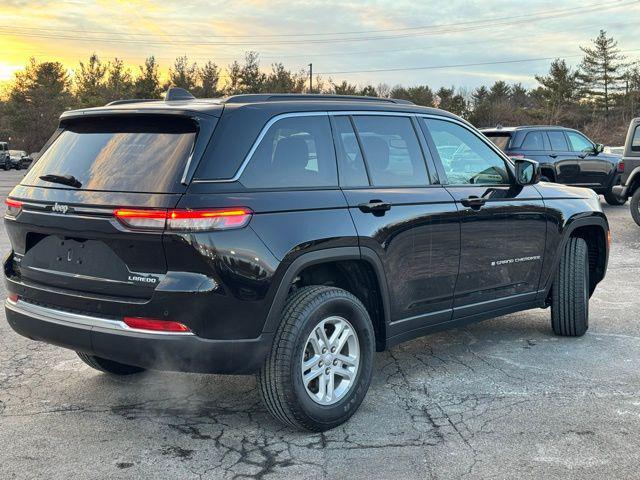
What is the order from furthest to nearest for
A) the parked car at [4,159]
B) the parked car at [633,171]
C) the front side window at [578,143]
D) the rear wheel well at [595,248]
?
the parked car at [4,159] → the front side window at [578,143] → the parked car at [633,171] → the rear wheel well at [595,248]

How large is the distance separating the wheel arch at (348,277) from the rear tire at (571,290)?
6.64 feet

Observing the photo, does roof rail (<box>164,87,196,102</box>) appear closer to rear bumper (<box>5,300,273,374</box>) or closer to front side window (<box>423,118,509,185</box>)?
rear bumper (<box>5,300,273,374</box>)

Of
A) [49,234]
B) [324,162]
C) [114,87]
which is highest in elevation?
[114,87]

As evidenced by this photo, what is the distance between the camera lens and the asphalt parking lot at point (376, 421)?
3.31 m

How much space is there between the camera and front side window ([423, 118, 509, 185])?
183 inches

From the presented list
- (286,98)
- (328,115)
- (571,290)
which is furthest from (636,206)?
(286,98)

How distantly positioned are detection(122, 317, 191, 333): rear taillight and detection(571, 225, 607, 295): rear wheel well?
3.67 meters

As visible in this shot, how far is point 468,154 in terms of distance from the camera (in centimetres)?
489

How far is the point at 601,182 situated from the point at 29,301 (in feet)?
48.4

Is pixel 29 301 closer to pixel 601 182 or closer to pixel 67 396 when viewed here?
pixel 67 396

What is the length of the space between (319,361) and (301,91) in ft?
180

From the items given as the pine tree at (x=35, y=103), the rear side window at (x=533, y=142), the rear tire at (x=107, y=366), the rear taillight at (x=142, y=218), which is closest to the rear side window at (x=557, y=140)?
the rear side window at (x=533, y=142)

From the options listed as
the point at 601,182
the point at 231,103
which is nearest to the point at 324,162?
the point at 231,103

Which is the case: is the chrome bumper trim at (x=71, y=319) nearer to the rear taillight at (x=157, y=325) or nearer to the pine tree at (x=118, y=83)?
the rear taillight at (x=157, y=325)
